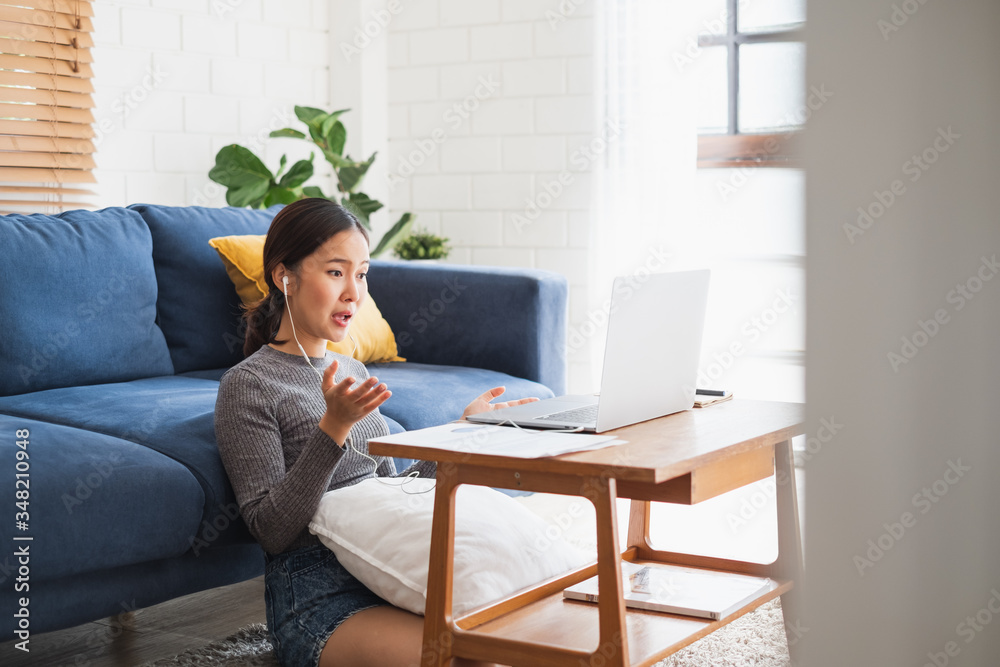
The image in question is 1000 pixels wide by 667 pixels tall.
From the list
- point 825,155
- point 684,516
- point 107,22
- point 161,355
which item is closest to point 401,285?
point 161,355

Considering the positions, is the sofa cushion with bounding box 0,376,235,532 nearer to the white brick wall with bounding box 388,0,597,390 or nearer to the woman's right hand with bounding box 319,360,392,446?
the woman's right hand with bounding box 319,360,392,446

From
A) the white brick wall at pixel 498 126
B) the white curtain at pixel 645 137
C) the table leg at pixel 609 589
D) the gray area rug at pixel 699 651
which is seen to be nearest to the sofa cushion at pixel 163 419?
the gray area rug at pixel 699 651

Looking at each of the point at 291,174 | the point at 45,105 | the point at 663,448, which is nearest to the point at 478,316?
the point at 291,174

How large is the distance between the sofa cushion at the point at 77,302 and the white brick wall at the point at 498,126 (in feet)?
6.12

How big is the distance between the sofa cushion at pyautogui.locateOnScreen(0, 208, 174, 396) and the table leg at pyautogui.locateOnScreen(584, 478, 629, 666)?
4.96ft

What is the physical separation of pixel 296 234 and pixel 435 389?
75cm

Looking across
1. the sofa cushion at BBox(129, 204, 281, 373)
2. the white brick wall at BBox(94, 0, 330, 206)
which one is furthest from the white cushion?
the white brick wall at BBox(94, 0, 330, 206)

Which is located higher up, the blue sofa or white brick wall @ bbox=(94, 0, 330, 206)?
white brick wall @ bbox=(94, 0, 330, 206)

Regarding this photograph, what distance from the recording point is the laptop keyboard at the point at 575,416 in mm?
1563

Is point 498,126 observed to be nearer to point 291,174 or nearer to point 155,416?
point 291,174

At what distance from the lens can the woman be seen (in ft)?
5.09

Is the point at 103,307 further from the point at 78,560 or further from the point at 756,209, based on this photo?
the point at 756,209

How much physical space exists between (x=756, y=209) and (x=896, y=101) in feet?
12.0

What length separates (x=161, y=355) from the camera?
2.54 m
